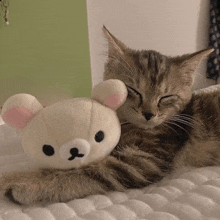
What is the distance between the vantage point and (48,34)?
82.0 inches

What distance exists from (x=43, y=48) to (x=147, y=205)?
186cm

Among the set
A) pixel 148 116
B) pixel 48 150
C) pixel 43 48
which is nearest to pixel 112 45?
pixel 148 116

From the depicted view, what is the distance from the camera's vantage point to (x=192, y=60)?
3.22ft

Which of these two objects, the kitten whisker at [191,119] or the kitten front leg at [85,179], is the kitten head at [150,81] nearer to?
the kitten whisker at [191,119]

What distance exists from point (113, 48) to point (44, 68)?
132 cm

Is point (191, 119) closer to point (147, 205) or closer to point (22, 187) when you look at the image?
point (147, 205)

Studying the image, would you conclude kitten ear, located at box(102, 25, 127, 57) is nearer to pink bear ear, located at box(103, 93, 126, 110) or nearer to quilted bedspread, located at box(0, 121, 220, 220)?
pink bear ear, located at box(103, 93, 126, 110)

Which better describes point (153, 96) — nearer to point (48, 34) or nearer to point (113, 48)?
point (113, 48)

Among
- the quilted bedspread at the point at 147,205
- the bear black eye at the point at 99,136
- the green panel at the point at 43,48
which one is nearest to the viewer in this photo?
the quilted bedspread at the point at 147,205

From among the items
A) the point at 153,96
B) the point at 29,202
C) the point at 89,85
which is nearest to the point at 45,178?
the point at 29,202

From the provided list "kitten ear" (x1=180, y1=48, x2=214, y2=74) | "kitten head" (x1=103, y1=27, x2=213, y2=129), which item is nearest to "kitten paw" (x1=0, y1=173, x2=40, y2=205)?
"kitten head" (x1=103, y1=27, x2=213, y2=129)

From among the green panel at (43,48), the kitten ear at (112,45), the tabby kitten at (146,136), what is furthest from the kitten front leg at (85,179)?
the green panel at (43,48)

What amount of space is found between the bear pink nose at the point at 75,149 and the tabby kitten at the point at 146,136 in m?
0.08

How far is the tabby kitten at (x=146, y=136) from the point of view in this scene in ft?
2.12
